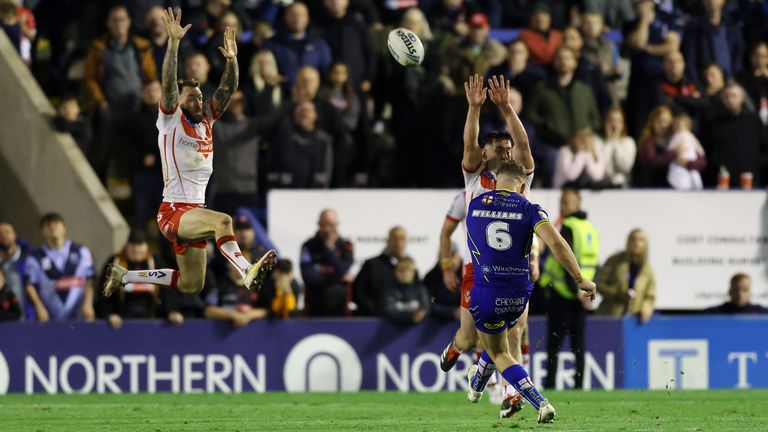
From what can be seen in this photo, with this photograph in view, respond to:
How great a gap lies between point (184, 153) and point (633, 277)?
670 centimetres

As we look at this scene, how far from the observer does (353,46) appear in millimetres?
22125

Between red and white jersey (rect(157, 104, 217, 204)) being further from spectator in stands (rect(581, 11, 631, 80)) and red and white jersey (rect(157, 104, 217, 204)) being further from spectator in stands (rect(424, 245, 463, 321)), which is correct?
spectator in stands (rect(581, 11, 631, 80))

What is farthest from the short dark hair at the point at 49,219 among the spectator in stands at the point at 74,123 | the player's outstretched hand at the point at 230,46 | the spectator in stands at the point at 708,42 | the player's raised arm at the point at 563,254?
the spectator in stands at the point at 708,42

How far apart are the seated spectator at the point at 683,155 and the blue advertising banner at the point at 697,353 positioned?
2005 mm

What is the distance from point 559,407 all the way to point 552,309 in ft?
8.51

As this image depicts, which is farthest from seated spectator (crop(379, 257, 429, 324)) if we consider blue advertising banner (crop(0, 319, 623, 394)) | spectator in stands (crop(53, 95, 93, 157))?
spectator in stands (crop(53, 95, 93, 157))

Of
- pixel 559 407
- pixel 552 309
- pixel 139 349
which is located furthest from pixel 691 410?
pixel 139 349

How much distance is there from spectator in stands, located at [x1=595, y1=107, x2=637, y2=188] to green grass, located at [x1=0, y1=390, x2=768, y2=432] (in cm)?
317

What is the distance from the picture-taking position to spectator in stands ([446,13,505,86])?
70.4 feet

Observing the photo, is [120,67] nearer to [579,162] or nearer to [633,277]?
[579,162]

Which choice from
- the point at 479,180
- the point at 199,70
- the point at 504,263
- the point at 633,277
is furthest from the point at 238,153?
the point at 504,263

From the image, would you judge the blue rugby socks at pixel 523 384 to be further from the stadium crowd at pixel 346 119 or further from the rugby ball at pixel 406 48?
the stadium crowd at pixel 346 119

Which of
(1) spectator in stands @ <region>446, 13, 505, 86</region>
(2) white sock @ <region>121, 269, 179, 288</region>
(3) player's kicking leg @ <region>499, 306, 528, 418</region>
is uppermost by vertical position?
(1) spectator in stands @ <region>446, 13, 505, 86</region>

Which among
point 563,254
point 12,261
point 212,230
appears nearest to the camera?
point 563,254
